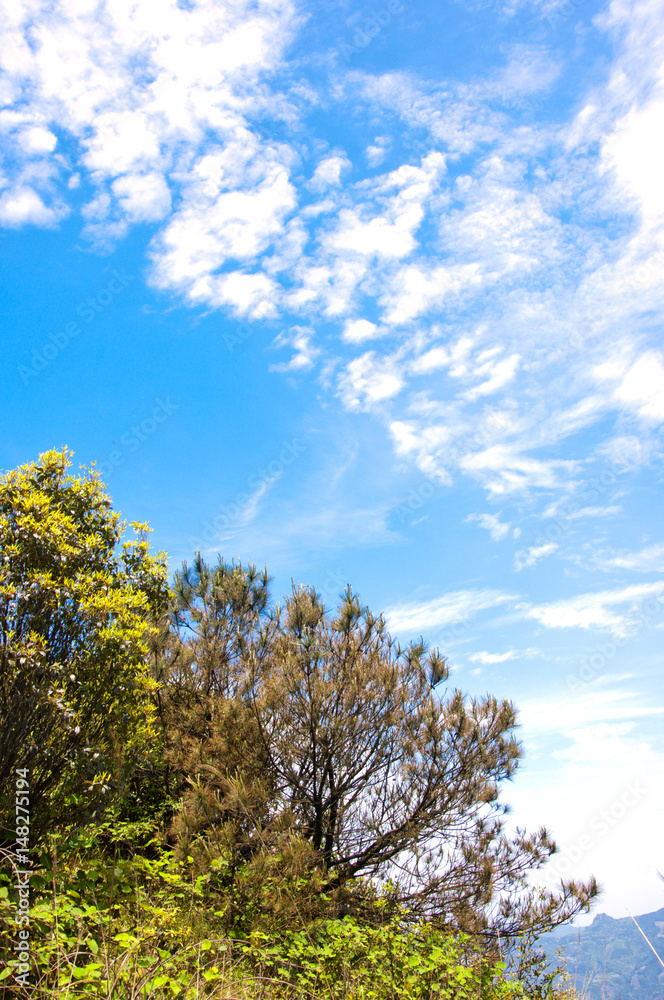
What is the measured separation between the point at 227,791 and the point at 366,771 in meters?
1.94

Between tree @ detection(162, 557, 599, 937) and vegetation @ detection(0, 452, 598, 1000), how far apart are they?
0.03m

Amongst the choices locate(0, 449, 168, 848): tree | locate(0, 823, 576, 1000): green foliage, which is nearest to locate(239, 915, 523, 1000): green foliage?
locate(0, 823, 576, 1000): green foliage

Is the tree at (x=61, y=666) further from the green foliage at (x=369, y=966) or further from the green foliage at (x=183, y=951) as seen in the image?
the green foliage at (x=369, y=966)

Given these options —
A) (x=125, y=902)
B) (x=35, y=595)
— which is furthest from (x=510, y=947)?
(x=35, y=595)

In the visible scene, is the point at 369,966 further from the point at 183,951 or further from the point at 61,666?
the point at 61,666

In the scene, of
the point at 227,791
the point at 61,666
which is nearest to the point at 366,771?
the point at 227,791

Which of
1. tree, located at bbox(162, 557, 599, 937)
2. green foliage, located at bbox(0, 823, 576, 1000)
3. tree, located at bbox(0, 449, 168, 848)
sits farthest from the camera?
tree, located at bbox(162, 557, 599, 937)

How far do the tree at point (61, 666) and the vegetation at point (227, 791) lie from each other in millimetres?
19

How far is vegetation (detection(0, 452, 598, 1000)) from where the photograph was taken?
15.0 ft

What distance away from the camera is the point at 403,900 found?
7422 millimetres

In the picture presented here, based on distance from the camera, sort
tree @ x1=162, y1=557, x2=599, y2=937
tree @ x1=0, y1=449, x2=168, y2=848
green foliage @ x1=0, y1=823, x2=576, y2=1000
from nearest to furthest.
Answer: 1. green foliage @ x1=0, y1=823, x2=576, y2=1000
2. tree @ x1=0, y1=449, x2=168, y2=848
3. tree @ x1=162, y1=557, x2=599, y2=937

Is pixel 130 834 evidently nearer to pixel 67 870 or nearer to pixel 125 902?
pixel 125 902

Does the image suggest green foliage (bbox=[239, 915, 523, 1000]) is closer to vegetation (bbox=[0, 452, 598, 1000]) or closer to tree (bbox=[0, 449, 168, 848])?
vegetation (bbox=[0, 452, 598, 1000])

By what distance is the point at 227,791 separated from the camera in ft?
23.4
